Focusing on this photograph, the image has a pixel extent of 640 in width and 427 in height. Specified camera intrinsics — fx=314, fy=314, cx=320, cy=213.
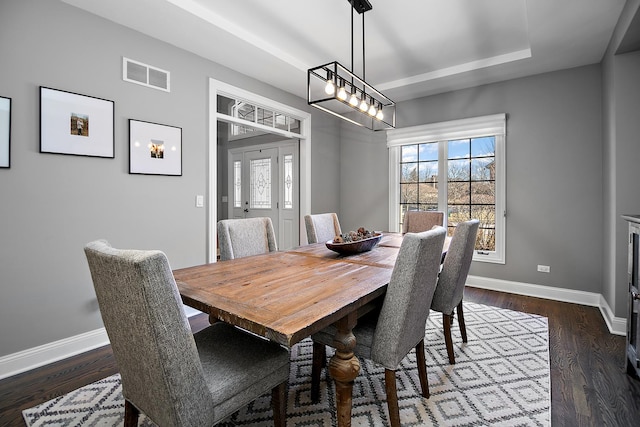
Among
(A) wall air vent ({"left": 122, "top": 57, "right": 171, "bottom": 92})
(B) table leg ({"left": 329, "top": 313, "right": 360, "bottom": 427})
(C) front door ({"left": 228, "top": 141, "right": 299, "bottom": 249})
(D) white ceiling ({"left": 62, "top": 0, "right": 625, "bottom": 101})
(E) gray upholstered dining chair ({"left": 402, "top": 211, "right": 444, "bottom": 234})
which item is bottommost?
(B) table leg ({"left": 329, "top": 313, "right": 360, "bottom": 427})

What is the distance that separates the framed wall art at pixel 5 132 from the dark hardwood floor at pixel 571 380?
141cm

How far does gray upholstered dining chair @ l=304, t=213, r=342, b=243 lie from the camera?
9.89ft

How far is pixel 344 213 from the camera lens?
5.29 m

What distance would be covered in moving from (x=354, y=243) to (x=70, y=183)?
2.15 m

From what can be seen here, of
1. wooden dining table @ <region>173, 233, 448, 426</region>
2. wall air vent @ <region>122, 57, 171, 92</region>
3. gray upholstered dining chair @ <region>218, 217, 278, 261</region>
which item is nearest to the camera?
wooden dining table @ <region>173, 233, 448, 426</region>

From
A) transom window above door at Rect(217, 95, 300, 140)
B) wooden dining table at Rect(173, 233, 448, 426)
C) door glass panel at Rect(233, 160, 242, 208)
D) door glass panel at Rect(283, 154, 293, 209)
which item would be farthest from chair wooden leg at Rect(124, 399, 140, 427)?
door glass panel at Rect(233, 160, 242, 208)

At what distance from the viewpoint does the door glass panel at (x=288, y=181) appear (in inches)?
196

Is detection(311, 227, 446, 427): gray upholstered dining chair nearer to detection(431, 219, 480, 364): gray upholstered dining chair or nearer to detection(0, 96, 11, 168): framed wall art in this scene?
detection(431, 219, 480, 364): gray upholstered dining chair

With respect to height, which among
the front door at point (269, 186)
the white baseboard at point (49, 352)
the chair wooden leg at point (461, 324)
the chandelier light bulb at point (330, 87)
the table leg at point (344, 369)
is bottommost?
the white baseboard at point (49, 352)

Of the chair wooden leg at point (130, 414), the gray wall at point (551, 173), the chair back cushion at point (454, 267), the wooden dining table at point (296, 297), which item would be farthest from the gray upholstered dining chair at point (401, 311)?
the gray wall at point (551, 173)

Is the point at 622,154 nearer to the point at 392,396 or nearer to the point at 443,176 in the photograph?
the point at 443,176

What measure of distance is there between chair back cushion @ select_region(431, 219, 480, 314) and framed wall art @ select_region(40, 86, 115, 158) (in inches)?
106

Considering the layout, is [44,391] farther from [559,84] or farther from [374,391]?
[559,84]

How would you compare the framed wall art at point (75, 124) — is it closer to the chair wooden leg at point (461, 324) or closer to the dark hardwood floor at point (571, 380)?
the dark hardwood floor at point (571, 380)
